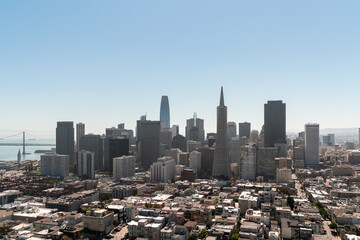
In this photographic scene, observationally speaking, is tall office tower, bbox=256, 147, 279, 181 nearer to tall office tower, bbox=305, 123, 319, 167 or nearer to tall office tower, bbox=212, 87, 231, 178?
tall office tower, bbox=212, 87, 231, 178

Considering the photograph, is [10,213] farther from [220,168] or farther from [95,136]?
[95,136]

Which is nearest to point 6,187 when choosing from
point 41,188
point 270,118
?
point 41,188

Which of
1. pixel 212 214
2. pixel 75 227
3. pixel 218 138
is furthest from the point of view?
pixel 218 138

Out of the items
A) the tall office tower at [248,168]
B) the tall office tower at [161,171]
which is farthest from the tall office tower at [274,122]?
the tall office tower at [161,171]

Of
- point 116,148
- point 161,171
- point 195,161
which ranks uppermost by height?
point 116,148

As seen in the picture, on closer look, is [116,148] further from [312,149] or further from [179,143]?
[312,149]

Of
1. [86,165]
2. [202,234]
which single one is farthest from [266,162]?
[202,234]
